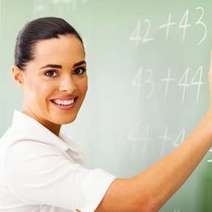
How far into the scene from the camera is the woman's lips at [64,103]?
121cm

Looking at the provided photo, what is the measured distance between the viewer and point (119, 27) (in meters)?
1.45

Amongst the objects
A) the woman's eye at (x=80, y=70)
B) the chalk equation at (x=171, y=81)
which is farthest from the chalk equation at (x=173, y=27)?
the woman's eye at (x=80, y=70)

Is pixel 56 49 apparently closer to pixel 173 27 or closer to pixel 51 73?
pixel 51 73

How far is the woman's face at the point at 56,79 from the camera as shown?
3.87 feet

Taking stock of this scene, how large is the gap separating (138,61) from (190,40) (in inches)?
7.9

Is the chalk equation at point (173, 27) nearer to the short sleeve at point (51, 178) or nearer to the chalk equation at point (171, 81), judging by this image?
the chalk equation at point (171, 81)

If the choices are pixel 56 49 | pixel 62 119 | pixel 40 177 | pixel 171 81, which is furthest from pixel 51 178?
pixel 171 81

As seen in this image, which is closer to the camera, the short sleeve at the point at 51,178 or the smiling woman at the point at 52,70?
the short sleeve at the point at 51,178

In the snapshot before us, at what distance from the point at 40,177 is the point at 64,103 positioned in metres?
0.24

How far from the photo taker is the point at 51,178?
1.04m

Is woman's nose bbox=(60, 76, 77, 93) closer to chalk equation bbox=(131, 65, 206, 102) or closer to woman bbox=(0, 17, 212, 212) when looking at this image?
woman bbox=(0, 17, 212, 212)

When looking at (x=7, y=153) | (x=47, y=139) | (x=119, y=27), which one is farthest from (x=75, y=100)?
(x=119, y=27)

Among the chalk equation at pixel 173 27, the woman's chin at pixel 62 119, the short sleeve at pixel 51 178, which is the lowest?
the short sleeve at pixel 51 178

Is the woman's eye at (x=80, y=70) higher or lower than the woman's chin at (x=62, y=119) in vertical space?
higher
